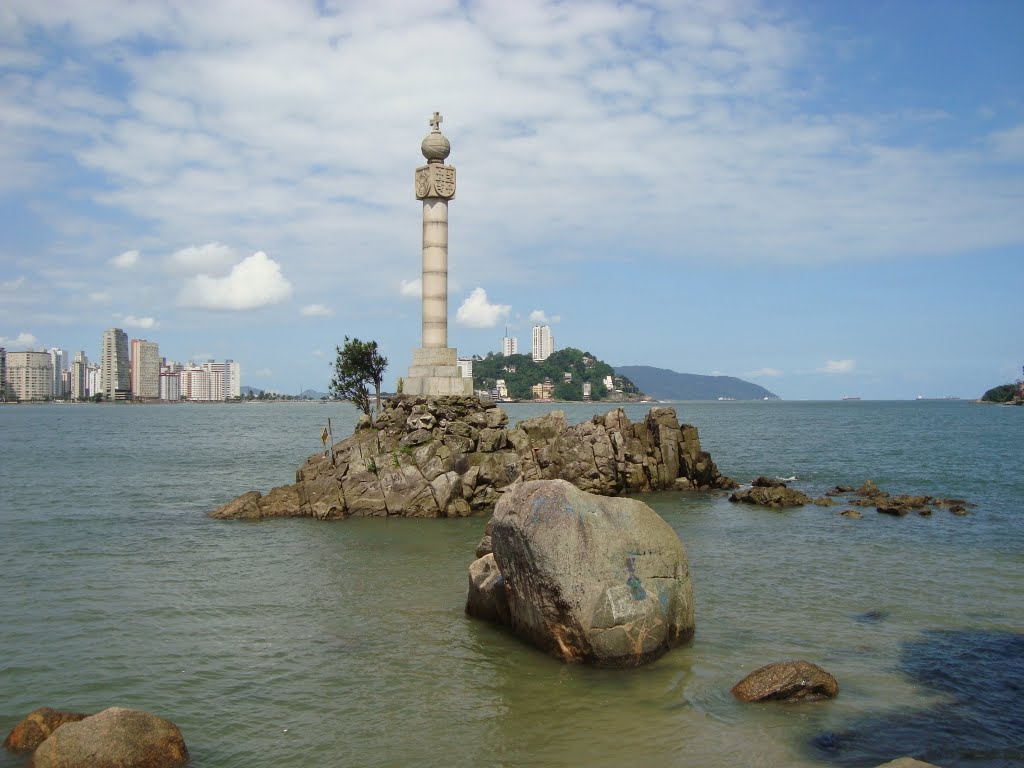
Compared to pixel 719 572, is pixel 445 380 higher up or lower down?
higher up

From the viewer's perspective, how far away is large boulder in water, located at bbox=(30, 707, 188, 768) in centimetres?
849

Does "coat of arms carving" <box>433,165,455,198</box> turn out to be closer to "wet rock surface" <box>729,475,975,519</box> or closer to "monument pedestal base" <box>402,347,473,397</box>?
"monument pedestal base" <box>402,347,473,397</box>

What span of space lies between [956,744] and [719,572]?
9.50 m

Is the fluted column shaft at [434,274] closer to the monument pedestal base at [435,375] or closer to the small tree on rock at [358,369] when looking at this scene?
the monument pedestal base at [435,375]

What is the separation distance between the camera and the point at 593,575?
11750 mm

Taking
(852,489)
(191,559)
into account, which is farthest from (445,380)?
(852,489)

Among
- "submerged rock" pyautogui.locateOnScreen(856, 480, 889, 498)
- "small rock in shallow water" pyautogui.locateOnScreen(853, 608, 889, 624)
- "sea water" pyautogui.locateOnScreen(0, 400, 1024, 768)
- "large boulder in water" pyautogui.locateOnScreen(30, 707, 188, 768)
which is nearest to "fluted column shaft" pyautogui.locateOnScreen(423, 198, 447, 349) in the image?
"sea water" pyautogui.locateOnScreen(0, 400, 1024, 768)

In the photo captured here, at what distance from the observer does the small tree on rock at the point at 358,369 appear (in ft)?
157

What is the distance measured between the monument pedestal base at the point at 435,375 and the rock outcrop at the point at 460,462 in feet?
1.84

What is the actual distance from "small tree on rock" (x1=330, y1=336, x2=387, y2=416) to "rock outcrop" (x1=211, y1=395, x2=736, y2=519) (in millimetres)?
15547

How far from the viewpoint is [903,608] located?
50.8 ft

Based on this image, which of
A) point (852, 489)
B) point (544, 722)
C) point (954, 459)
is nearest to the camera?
point (544, 722)

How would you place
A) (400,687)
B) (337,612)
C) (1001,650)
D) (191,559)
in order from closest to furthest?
1. (400,687)
2. (1001,650)
3. (337,612)
4. (191,559)

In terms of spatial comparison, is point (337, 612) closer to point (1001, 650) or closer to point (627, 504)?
point (627, 504)
